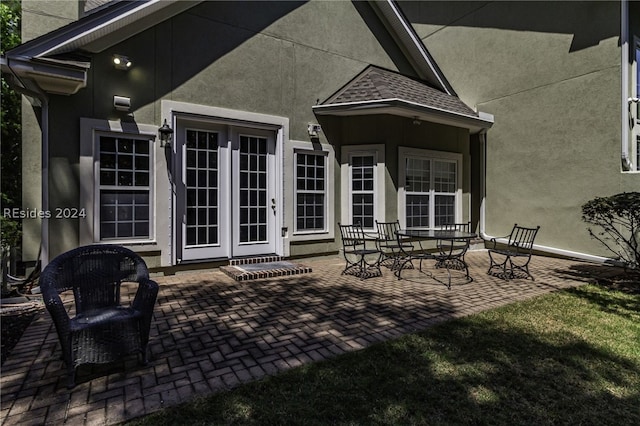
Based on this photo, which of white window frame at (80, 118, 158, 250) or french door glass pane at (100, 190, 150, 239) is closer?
white window frame at (80, 118, 158, 250)

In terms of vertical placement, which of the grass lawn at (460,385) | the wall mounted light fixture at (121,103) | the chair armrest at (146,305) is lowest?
the grass lawn at (460,385)

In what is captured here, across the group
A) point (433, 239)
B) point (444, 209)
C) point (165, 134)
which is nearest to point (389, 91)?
point (433, 239)

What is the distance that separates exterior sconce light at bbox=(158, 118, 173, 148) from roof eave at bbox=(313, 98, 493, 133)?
3.34 m

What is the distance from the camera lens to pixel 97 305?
342 cm

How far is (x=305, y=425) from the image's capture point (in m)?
2.35

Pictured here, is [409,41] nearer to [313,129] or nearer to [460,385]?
[313,129]

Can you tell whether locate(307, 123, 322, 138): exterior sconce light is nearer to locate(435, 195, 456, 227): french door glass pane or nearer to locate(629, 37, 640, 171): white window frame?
locate(435, 195, 456, 227): french door glass pane

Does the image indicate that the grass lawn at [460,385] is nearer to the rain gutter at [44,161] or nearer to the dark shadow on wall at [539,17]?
the rain gutter at [44,161]

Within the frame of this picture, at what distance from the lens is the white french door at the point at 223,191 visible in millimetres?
6739

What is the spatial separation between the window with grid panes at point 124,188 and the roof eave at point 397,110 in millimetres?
3992

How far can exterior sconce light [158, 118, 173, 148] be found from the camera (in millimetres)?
6281

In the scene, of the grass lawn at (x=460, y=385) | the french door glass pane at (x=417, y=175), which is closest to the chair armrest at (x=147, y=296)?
the grass lawn at (x=460, y=385)

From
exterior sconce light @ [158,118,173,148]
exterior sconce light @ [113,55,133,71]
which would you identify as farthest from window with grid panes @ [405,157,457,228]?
exterior sconce light @ [113,55,133,71]

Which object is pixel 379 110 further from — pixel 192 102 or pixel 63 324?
pixel 63 324
